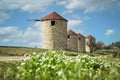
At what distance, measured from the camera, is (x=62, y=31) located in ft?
158

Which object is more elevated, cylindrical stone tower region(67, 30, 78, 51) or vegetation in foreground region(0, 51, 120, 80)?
cylindrical stone tower region(67, 30, 78, 51)

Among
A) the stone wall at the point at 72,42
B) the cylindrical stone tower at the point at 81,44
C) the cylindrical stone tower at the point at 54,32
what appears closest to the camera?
the cylindrical stone tower at the point at 54,32

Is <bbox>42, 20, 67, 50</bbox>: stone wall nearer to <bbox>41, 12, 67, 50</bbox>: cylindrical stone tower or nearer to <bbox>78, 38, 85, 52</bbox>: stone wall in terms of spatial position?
<bbox>41, 12, 67, 50</bbox>: cylindrical stone tower

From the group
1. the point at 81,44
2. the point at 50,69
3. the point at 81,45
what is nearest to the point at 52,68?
the point at 50,69

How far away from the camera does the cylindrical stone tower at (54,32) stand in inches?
1887

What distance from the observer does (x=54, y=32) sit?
47906mm

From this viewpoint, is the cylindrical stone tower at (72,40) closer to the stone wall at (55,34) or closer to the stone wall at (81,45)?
the stone wall at (81,45)

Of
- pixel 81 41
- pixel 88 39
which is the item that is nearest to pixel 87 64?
pixel 81 41

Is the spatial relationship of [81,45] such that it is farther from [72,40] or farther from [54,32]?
[54,32]

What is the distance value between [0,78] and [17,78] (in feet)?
1.68

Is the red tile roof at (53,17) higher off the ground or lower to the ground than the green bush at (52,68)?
higher

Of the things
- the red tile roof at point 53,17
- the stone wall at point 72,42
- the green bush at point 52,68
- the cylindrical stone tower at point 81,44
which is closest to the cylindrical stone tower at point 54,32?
the red tile roof at point 53,17

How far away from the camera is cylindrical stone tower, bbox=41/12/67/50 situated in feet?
157

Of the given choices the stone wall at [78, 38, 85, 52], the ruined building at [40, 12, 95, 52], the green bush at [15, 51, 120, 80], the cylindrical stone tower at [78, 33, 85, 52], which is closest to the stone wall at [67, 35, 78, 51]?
the cylindrical stone tower at [78, 33, 85, 52]
